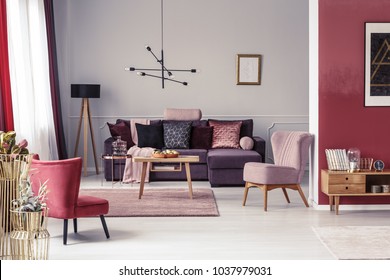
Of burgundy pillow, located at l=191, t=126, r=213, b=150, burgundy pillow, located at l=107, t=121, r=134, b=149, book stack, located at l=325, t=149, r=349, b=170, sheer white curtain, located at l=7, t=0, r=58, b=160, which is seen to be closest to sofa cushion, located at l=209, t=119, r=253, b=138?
burgundy pillow, located at l=191, t=126, r=213, b=150

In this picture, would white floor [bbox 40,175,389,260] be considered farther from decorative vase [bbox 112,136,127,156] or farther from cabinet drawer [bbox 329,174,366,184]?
decorative vase [bbox 112,136,127,156]

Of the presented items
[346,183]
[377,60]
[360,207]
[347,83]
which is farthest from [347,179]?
[377,60]

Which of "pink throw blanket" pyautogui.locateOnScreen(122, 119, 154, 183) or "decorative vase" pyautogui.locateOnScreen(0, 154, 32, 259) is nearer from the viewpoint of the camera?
"decorative vase" pyautogui.locateOnScreen(0, 154, 32, 259)

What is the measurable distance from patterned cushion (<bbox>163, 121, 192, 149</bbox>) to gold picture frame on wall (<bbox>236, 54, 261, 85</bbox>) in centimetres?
136

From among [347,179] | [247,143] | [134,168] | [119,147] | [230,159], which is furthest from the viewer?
[247,143]

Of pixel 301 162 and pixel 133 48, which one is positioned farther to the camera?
pixel 133 48

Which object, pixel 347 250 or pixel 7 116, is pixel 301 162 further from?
pixel 7 116

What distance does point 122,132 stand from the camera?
9414mm

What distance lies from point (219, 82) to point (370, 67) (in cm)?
395

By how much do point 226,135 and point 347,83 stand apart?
3089 mm

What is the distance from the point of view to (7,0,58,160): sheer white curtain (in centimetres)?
717

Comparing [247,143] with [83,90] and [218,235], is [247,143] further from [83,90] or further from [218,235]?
[218,235]

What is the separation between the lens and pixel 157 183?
29.1ft

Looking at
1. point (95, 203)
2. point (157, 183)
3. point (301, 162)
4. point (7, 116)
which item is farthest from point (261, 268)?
point (157, 183)
